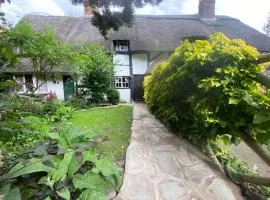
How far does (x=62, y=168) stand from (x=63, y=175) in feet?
0.22

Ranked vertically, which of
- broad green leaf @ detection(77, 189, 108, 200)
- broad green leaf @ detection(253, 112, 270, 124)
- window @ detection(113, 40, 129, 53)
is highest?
window @ detection(113, 40, 129, 53)

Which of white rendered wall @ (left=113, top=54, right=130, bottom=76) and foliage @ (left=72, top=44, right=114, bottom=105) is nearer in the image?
foliage @ (left=72, top=44, right=114, bottom=105)

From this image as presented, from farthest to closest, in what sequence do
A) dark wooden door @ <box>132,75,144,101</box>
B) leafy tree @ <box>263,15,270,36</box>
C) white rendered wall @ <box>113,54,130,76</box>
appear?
leafy tree @ <box>263,15,270,36</box>
white rendered wall @ <box>113,54,130,76</box>
dark wooden door @ <box>132,75,144,101</box>

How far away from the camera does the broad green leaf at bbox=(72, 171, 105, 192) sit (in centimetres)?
201

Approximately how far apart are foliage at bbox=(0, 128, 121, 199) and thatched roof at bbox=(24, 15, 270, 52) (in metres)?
12.3

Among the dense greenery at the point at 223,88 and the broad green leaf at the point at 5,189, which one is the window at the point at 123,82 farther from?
the broad green leaf at the point at 5,189

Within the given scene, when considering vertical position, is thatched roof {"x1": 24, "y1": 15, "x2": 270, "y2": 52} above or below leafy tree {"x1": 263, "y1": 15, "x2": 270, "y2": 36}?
below

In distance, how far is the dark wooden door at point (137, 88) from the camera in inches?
551

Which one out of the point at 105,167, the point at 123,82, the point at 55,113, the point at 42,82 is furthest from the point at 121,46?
the point at 105,167

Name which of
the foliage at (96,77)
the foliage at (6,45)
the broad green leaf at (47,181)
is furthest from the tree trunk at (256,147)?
the foliage at (96,77)

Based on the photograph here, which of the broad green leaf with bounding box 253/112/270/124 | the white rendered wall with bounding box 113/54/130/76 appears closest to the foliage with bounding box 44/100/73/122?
the broad green leaf with bounding box 253/112/270/124

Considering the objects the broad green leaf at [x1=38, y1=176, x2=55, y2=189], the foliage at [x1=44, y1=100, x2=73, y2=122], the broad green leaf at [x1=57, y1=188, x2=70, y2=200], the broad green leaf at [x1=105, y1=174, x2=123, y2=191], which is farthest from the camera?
the foliage at [x1=44, y1=100, x2=73, y2=122]

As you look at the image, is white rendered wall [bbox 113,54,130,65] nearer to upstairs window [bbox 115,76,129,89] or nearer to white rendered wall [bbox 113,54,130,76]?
white rendered wall [bbox 113,54,130,76]

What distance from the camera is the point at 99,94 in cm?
1152
